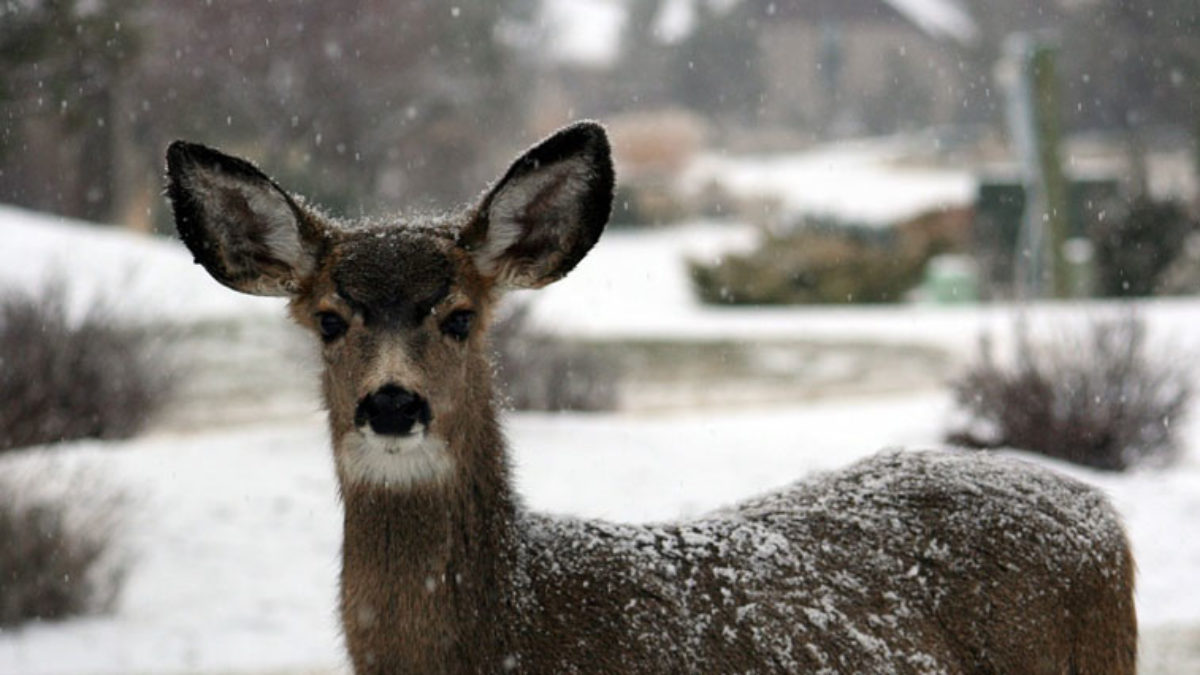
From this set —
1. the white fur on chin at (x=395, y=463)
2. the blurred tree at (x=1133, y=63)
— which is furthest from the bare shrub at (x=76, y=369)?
the blurred tree at (x=1133, y=63)

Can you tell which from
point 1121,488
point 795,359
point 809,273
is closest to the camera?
point 1121,488

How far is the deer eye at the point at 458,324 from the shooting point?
12.4 feet

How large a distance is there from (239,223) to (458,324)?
656mm

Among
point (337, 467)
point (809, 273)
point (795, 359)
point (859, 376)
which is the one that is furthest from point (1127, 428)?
point (809, 273)

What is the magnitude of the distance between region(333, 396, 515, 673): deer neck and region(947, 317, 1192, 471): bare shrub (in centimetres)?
791

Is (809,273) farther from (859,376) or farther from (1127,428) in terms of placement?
(1127,428)

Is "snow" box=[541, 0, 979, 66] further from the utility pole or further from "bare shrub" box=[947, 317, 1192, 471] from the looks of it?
"bare shrub" box=[947, 317, 1192, 471]

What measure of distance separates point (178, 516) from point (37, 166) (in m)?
22.7

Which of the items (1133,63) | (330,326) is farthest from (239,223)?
(1133,63)

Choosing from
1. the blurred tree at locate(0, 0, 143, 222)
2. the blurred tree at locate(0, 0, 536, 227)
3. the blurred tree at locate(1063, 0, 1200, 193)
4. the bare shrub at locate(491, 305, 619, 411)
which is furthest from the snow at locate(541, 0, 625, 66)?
the blurred tree at locate(0, 0, 143, 222)

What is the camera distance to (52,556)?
8117mm

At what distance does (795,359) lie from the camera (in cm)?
1794

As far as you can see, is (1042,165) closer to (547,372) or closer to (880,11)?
(547,372)

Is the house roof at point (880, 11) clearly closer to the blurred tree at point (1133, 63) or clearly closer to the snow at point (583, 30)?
the snow at point (583, 30)
